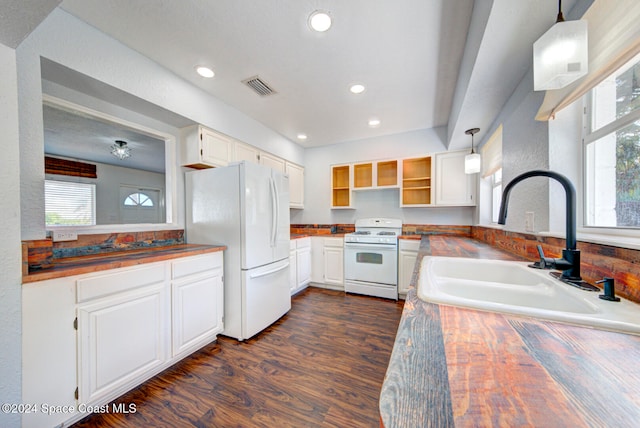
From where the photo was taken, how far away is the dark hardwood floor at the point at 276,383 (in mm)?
1293

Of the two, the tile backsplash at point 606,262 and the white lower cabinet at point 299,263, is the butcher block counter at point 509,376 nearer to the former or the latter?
the tile backsplash at point 606,262

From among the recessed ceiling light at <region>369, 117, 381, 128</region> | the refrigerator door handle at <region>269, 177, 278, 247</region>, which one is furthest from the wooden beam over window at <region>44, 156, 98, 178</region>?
the recessed ceiling light at <region>369, 117, 381, 128</region>

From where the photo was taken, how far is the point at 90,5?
1.41 metres

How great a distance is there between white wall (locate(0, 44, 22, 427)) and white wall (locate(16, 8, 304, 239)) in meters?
0.38

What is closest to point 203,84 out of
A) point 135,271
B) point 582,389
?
point 135,271

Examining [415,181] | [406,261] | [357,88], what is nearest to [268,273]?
[406,261]

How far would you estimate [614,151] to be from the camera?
41.8 inches

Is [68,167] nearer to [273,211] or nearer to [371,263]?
[273,211]

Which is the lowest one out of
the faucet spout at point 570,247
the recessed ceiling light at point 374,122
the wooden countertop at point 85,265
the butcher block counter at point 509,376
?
the wooden countertop at point 85,265

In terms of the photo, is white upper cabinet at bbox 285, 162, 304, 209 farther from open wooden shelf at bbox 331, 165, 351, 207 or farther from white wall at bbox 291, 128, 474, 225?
open wooden shelf at bbox 331, 165, 351, 207

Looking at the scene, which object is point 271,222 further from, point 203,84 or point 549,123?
point 549,123

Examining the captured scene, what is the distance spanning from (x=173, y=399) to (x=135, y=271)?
32.9 inches

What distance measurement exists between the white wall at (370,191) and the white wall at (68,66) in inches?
90.2

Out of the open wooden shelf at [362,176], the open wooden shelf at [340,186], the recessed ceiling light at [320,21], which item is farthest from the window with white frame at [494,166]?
the open wooden shelf at [340,186]
